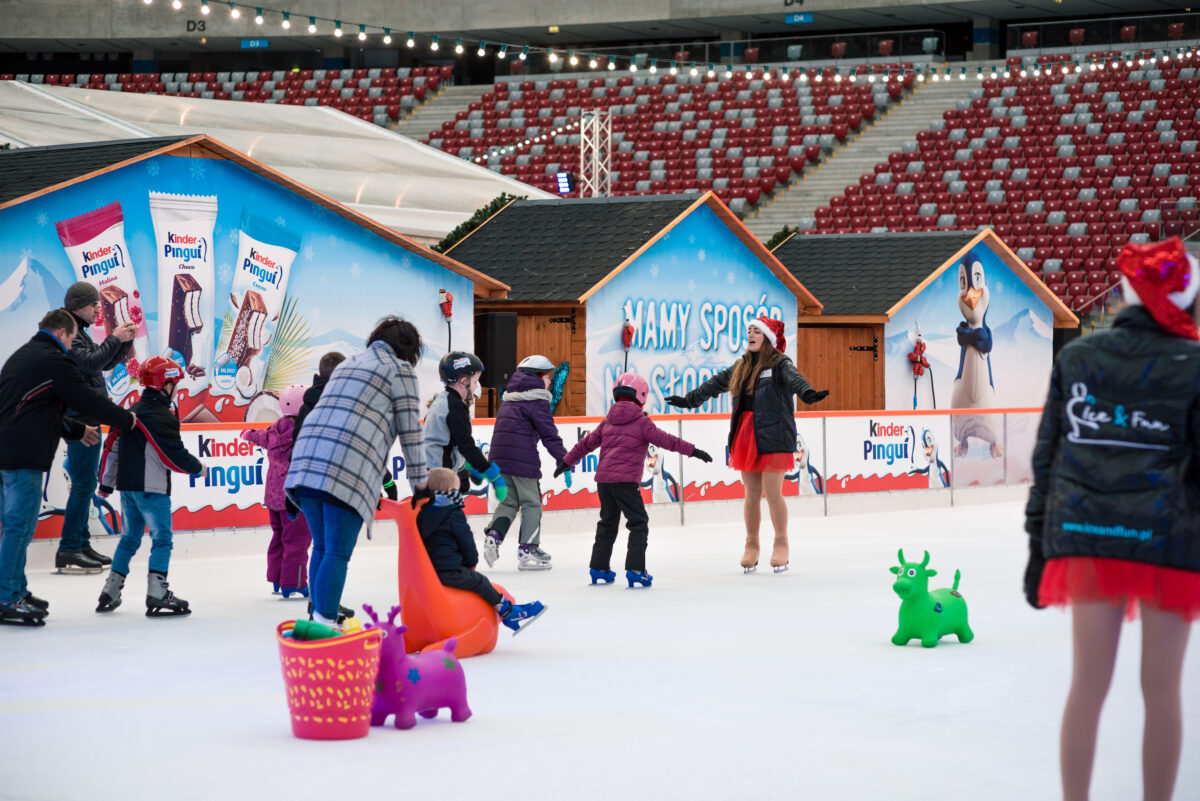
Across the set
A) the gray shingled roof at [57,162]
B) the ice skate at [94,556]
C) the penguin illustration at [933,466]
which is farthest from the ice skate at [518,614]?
the penguin illustration at [933,466]

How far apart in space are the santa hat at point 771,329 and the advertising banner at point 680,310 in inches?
270

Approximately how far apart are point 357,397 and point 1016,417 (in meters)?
11.7

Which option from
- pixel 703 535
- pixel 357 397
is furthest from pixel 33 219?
pixel 357 397

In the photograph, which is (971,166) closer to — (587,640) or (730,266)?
(730,266)

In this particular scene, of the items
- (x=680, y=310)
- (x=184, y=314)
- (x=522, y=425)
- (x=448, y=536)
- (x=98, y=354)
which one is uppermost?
(x=680, y=310)

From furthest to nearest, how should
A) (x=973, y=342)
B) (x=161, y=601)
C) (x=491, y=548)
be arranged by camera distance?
(x=973, y=342) → (x=491, y=548) → (x=161, y=601)

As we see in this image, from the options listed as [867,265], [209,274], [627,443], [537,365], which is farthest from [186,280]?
[867,265]

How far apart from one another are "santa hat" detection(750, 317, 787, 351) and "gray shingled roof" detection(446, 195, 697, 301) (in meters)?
6.73

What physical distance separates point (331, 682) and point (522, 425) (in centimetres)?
524

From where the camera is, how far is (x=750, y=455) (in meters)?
9.47

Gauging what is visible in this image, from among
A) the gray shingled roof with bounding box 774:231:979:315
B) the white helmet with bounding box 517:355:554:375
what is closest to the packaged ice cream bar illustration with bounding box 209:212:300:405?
the white helmet with bounding box 517:355:554:375

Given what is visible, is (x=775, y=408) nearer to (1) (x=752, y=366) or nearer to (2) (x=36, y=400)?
(1) (x=752, y=366)

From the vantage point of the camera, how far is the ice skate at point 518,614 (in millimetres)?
6367

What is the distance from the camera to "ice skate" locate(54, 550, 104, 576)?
30.8 ft
